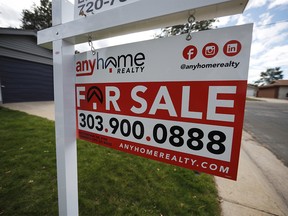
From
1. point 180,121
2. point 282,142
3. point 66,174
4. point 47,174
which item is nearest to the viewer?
point 180,121

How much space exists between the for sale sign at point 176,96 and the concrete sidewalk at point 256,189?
59.3 inches

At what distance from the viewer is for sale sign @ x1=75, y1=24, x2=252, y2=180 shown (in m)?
0.70

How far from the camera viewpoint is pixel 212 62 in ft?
2.37

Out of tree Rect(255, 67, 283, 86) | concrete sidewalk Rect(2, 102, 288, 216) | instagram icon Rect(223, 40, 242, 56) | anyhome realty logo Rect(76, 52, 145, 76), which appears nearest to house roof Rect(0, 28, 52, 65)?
anyhome realty logo Rect(76, 52, 145, 76)

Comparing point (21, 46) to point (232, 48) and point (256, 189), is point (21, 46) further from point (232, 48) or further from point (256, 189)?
point (256, 189)

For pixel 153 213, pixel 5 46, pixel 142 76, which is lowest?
pixel 153 213

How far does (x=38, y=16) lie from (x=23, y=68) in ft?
64.3

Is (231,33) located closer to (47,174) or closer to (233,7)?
(233,7)

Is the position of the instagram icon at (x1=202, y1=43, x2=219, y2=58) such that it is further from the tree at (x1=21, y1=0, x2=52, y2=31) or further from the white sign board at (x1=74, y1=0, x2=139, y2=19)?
the tree at (x1=21, y1=0, x2=52, y2=31)

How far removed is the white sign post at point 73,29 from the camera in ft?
2.35

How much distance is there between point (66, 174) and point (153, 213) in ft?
3.76

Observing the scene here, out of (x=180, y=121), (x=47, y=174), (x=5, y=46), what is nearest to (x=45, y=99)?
(x=5, y=46)

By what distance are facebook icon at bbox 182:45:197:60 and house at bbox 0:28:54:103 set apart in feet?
31.7

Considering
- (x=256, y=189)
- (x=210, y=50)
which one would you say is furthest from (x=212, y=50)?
(x=256, y=189)
